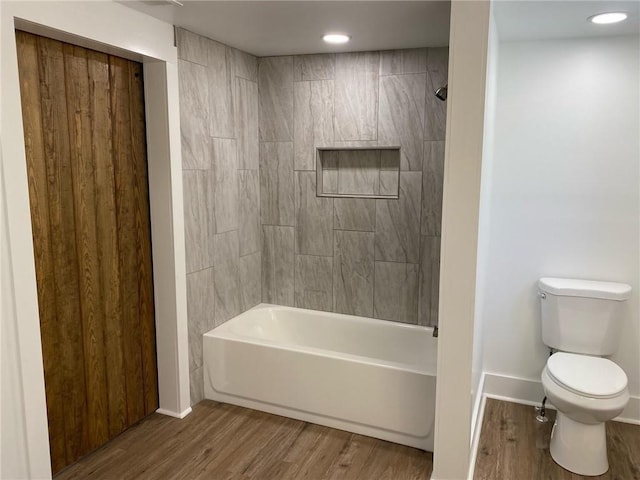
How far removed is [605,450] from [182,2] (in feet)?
9.74

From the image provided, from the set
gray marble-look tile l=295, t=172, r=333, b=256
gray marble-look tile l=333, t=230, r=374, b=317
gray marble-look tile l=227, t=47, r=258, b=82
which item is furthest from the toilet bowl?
gray marble-look tile l=227, t=47, r=258, b=82

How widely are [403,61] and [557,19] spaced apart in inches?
36.1

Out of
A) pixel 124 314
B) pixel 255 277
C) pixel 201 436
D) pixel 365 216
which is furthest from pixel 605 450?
pixel 124 314

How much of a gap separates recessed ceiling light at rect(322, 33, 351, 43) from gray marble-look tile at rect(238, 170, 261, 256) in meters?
1.02

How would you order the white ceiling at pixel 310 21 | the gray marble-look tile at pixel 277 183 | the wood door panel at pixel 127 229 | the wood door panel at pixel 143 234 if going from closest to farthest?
the white ceiling at pixel 310 21 → the wood door panel at pixel 127 229 → the wood door panel at pixel 143 234 → the gray marble-look tile at pixel 277 183

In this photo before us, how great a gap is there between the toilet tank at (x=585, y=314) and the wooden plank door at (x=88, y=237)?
92.1 inches

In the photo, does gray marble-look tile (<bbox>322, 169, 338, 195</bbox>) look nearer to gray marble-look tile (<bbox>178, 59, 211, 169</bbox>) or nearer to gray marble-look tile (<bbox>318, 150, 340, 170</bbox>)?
gray marble-look tile (<bbox>318, 150, 340, 170</bbox>)

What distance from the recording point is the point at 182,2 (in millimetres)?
2229

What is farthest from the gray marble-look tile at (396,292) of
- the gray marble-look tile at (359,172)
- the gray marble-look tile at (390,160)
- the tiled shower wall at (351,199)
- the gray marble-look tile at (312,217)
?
the gray marble-look tile at (390,160)

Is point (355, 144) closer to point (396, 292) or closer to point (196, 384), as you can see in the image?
point (396, 292)

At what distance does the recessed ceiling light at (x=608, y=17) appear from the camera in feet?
7.61

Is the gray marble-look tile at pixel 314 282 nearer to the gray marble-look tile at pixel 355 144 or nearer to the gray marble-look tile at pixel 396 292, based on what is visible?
the gray marble-look tile at pixel 396 292

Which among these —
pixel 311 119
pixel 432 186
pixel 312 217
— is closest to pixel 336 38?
pixel 311 119

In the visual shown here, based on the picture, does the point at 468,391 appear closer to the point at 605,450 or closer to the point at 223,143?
the point at 605,450
